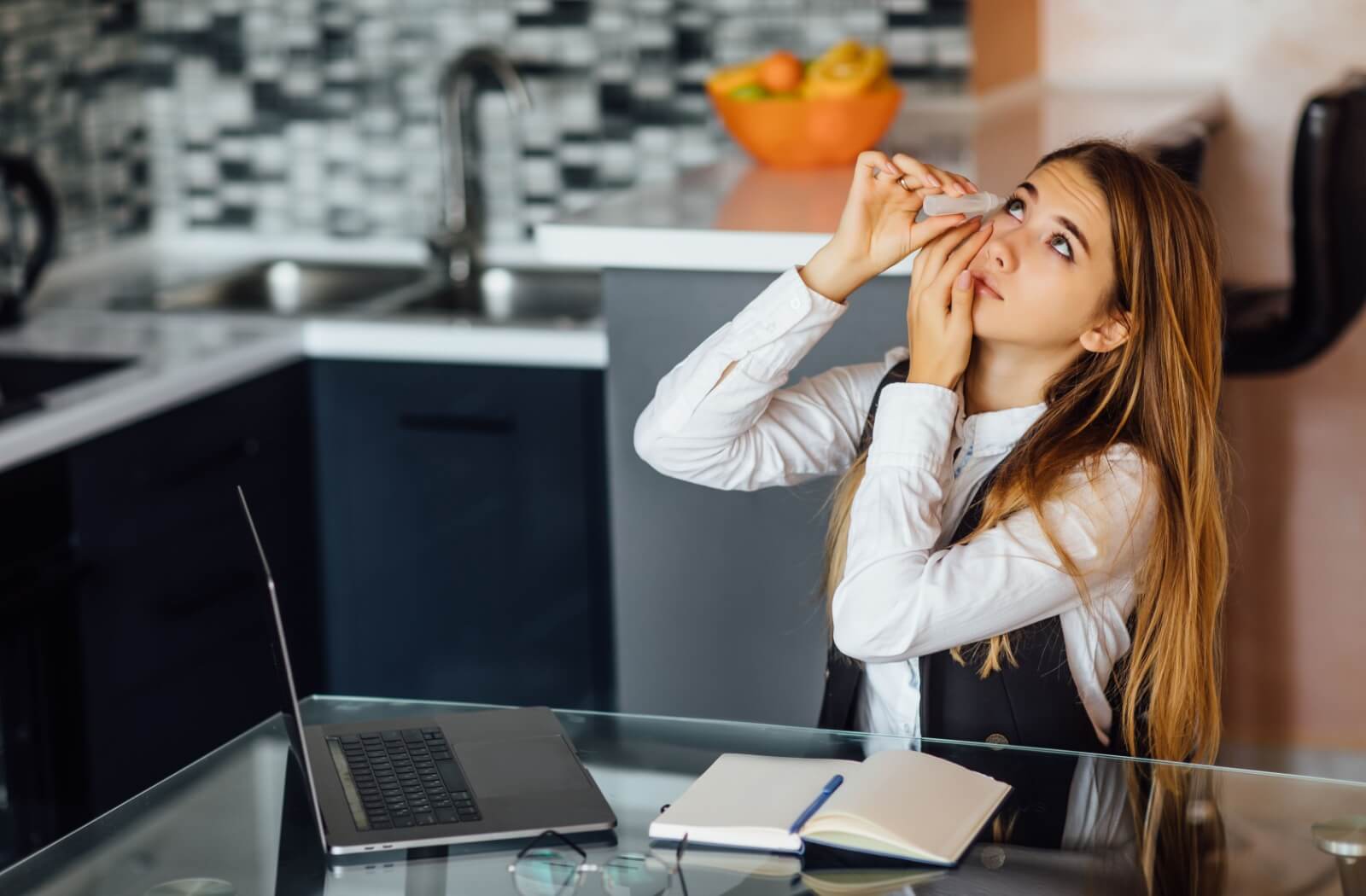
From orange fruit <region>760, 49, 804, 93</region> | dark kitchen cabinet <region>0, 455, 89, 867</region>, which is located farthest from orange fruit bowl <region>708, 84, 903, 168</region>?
dark kitchen cabinet <region>0, 455, 89, 867</region>

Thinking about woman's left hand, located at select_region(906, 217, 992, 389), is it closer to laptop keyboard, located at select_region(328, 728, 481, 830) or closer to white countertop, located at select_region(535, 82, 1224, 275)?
white countertop, located at select_region(535, 82, 1224, 275)

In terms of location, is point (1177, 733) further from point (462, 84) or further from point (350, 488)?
point (462, 84)

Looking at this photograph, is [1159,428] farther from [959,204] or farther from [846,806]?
[846,806]

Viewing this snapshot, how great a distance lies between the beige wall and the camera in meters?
3.17

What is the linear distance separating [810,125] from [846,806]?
1.39m

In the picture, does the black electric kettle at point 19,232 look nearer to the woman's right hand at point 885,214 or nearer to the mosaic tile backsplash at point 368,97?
the mosaic tile backsplash at point 368,97

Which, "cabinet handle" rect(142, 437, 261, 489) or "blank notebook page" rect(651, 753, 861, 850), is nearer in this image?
"blank notebook page" rect(651, 753, 861, 850)

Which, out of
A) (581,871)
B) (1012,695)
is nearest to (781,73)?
(1012,695)

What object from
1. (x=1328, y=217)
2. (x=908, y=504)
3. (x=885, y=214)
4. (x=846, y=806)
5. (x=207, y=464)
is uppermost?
(x=885, y=214)

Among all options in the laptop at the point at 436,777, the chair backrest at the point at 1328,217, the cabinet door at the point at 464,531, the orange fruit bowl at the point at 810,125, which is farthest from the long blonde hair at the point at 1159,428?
the cabinet door at the point at 464,531

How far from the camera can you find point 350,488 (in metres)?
2.73

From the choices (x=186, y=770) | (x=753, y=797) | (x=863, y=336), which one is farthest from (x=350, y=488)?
(x=753, y=797)

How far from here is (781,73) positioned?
90.7 inches

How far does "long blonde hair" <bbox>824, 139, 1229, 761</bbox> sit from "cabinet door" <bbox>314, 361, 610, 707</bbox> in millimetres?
1219
